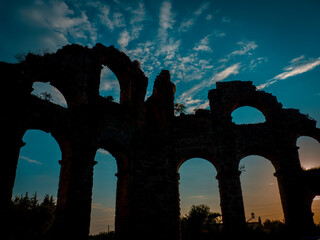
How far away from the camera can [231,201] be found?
12.6m

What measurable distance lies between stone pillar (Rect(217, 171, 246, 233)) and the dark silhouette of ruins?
48mm

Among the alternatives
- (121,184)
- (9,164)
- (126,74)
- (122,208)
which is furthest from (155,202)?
(126,74)

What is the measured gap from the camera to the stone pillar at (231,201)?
12164 millimetres

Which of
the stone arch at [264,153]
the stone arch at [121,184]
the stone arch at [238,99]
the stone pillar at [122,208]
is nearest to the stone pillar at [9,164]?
the stone arch at [121,184]

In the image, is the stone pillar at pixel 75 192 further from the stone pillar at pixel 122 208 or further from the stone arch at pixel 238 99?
the stone arch at pixel 238 99

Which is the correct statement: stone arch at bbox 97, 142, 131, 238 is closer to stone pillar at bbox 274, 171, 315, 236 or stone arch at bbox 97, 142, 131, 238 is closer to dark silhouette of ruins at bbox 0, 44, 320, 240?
dark silhouette of ruins at bbox 0, 44, 320, 240

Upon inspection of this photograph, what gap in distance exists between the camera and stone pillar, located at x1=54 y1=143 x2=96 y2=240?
356 inches

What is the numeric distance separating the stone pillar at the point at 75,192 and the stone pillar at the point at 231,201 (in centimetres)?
677

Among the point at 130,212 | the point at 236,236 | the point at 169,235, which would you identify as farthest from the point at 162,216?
the point at 236,236

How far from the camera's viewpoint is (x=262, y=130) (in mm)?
14469

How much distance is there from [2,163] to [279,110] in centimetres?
1430

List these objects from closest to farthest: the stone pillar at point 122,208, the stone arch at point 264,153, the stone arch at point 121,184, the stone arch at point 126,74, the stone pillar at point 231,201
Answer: the stone pillar at point 122,208 → the stone arch at point 121,184 → the stone pillar at point 231,201 → the stone arch at point 126,74 → the stone arch at point 264,153

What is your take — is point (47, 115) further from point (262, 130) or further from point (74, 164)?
point (262, 130)

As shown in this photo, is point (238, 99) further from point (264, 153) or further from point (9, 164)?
point (9, 164)
